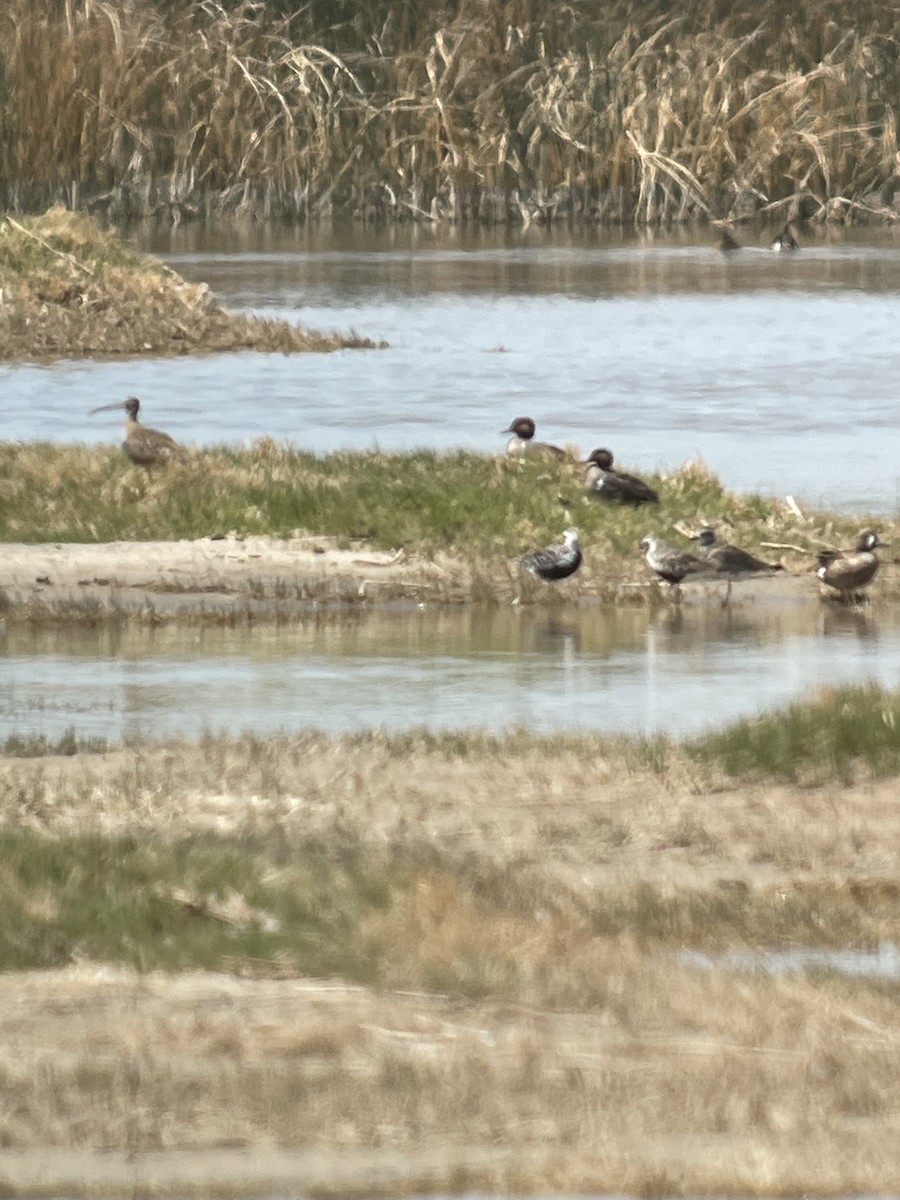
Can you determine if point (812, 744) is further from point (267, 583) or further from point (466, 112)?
point (466, 112)

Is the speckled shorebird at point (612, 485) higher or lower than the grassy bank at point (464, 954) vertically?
lower

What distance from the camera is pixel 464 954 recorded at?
8.23 meters

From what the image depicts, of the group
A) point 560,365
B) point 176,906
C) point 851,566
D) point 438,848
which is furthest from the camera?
point 560,365

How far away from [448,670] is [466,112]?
46082 millimetres

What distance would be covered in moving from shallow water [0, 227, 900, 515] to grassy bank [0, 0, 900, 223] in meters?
1.74

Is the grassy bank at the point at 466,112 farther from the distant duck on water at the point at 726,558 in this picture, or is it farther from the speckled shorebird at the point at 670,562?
the speckled shorebird at the point at 670,562

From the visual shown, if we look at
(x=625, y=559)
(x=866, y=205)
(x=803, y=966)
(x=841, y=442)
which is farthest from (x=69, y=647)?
(x=866, y=205)

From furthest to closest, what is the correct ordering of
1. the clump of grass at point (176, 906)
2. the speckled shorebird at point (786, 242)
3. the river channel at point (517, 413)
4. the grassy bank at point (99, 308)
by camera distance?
the speckled shorebird at point (786, 242), the grassy bank at point (99, 308), the river channel at point (517, 413), the clump of grass at point (176, 906)

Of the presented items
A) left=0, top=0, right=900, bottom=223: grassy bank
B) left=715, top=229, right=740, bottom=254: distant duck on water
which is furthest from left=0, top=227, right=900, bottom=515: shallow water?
left=0, top=0, right=900, bottom=223: grassy bank

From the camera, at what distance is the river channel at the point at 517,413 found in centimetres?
1419

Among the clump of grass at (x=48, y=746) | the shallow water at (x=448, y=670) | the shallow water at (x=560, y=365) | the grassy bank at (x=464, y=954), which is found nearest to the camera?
the grassy bank at (x=464, y=954)

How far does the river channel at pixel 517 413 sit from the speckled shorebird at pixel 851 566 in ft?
0.69

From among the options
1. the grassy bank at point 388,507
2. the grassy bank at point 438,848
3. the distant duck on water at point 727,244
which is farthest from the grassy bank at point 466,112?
the grassy bank at point 438,848

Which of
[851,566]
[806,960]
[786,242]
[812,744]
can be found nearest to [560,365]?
[851,566]
